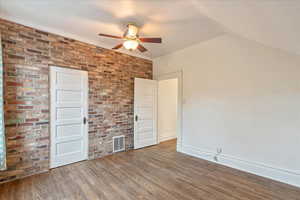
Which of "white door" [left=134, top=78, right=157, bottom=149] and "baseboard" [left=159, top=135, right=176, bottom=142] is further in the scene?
"baseboard" [left=159, top=135, right=176, bottom=142]

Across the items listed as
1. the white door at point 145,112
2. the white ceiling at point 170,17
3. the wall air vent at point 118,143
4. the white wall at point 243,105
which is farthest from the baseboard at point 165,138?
the white ceiling at point 170,17

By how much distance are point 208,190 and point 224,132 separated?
1373mm

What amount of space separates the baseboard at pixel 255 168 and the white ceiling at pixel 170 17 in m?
2.04

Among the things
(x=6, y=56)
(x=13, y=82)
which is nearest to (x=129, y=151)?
(x=13, y=82)

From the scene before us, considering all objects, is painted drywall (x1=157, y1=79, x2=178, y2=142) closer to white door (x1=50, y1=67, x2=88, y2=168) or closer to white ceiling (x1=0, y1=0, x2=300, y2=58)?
white ceiling (x1=0, y1=0, x2=300, y2=58)

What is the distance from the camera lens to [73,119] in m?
3.22

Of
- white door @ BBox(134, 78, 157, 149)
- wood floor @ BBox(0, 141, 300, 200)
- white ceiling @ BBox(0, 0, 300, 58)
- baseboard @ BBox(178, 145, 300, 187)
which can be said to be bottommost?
wood floor @ BBox(0, 141, 300, 200)

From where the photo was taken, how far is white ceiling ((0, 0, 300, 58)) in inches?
67.9

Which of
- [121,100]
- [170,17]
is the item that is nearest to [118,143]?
[121,100]

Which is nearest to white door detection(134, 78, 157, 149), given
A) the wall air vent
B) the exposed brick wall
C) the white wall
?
the wall air vent

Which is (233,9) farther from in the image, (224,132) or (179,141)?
(179,141)

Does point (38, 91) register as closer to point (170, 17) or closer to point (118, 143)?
point (118, 143)

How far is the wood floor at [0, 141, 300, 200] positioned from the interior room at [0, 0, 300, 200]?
19mm

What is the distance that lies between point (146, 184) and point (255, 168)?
2.11 meters
